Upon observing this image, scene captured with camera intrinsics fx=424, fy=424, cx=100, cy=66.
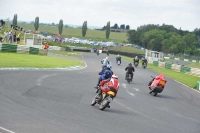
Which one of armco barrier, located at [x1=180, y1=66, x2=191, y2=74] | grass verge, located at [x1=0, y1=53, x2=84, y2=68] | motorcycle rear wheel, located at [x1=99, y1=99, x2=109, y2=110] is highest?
grass verge, located at [x1=0, y1=53, x2=84, y2=68]

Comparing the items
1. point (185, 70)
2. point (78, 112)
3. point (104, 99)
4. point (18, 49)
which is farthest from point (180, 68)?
point (78, 112)

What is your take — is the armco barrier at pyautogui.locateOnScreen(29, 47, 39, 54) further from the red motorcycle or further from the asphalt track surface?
the red motorcycle

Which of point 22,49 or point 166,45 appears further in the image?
point 166,45

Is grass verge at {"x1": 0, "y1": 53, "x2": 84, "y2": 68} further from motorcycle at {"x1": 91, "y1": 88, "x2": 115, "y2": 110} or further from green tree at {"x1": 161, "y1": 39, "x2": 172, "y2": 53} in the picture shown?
green tree at {"x1": 161, "y1": 39, "x2": 172, "y2": 53}

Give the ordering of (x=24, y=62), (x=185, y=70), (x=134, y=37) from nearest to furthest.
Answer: (x=24, y=62) → (x=185, y=70) → (x=134, y=37)

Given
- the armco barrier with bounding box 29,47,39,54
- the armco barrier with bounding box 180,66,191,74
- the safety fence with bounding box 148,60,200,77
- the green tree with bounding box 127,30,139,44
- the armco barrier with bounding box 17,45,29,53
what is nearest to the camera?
the armco barrier with bounding box 17,45,29,53

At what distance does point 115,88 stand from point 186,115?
3.85 metres

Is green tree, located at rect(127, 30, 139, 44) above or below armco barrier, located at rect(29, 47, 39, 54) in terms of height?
above

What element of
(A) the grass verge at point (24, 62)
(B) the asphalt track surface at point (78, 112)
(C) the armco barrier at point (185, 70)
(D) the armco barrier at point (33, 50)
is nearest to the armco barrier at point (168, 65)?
(C) the armco barrier at point (185, 70)

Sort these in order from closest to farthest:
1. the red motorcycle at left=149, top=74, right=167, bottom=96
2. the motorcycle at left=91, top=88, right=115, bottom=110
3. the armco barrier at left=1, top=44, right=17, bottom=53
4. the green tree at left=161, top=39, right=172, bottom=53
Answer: the motorcycle at left=91, top=88, right=115, bottom=110 < the red motorcycle at left=149, top=74, right=167, bottom=96 < the armco barrier at left=1, top=44, right=17, bottom=53 < the green tree at left=161, top=39, right=172, bottom=53

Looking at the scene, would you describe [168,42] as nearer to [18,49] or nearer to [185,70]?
[185,70]

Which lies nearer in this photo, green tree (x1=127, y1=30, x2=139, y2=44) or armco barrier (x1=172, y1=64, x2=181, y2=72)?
armco barrier (x1=172, y1=64, x2=181, y2=72)

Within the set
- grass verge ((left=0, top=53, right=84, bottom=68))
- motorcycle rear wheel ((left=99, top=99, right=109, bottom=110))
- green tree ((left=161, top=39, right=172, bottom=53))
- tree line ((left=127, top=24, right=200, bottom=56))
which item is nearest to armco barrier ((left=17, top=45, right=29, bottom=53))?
grass verge ((left=0, top=53, right=84, bottom=68))

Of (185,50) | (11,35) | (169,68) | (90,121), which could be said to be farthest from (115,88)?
(185,50)
